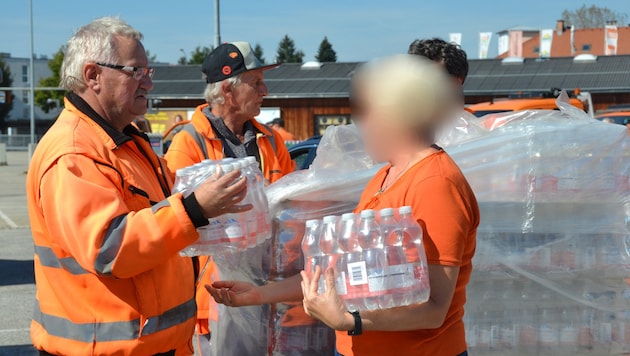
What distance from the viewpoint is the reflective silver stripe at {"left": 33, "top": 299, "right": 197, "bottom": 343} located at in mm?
2482

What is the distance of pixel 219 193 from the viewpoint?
7.93 feet

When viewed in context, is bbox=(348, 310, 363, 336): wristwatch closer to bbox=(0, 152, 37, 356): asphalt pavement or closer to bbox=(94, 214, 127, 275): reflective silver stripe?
bbox=(94, 214, 127, 275): reflective silver stripe

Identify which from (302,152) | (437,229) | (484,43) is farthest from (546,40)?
(437,229)

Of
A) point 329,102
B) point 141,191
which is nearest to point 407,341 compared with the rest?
point 141,191

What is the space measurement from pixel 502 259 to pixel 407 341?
1199 millimetres

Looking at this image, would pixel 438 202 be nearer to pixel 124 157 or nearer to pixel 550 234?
pixel 124 157

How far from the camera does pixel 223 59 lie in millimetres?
4082

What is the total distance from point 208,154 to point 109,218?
1504mm

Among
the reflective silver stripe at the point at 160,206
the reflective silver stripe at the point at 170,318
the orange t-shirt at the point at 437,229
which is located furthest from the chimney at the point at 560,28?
the reflective silver stripe at the point at 160,206

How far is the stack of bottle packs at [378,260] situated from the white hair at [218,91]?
1905 millimetres

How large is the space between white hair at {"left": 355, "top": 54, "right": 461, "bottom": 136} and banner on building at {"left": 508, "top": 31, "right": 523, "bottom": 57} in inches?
2964

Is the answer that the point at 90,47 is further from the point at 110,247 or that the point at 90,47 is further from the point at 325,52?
the point at 325,52

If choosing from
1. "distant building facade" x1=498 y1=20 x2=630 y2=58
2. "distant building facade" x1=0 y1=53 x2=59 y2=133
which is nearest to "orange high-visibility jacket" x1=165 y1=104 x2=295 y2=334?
"distant building facade" x1=498 y1=20 x2=630 y2=58

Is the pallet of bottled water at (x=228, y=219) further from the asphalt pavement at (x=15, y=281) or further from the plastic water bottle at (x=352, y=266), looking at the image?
the asphalt pavement at (x=15, y=281)
